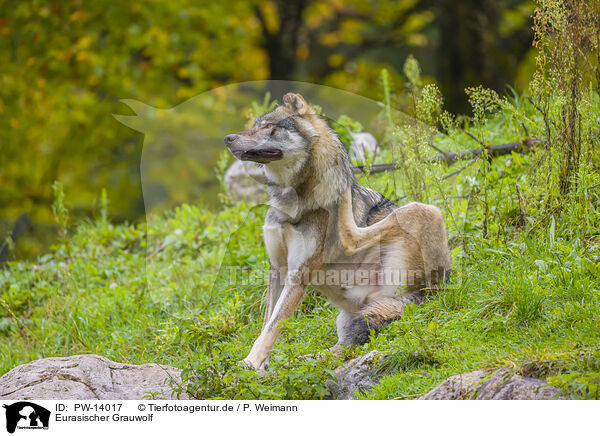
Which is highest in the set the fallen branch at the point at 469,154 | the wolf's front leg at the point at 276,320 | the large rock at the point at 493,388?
the fallen branch at the point at 469,154

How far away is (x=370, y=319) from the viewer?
4.72 meters

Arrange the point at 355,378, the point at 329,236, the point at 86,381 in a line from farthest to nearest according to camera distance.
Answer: the point at 329,236 < the point at 86,381 < the point at 355,378

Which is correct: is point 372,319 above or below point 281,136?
below

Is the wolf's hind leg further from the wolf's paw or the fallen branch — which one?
the fallen branch

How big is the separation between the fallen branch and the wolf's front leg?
4.58ft

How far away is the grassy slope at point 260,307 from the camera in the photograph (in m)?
3.99

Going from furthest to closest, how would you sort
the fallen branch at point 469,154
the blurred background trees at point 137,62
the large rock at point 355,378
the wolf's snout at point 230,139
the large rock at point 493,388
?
the blurred background trees at point 137,62
the fallen branch at point 469,154
the wolf's snout at point 230,139
the large rock at point 355,378
the large rock at point 493,388

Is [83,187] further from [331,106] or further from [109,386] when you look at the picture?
[109,386]

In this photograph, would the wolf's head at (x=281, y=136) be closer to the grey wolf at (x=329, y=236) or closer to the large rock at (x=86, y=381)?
the grey wolf at (x=329, y=236)

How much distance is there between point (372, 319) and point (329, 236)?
0.71m

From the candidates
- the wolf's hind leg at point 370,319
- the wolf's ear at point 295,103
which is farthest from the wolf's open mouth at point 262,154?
the wolf's hind leg at point 370,319

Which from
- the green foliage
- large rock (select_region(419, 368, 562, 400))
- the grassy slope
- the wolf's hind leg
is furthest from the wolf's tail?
the green foliage
